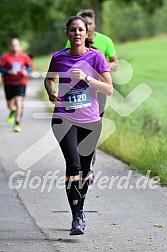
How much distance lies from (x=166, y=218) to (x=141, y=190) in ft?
5.47

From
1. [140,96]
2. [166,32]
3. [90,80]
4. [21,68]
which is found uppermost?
[90,80]

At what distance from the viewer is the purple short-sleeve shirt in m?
7.20

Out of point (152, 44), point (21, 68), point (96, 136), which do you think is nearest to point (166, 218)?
point (96, 136)

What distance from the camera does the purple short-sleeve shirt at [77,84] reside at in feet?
23.6

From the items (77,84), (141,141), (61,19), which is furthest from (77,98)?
(61,19)

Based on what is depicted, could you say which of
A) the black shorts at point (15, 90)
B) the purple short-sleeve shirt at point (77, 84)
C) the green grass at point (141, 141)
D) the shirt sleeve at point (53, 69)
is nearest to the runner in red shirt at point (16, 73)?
the black shorts at point (15, 90)

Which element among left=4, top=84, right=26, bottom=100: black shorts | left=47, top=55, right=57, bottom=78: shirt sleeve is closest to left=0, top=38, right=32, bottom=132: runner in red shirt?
left=4, top=84, right=26, bottom=100: black shorts

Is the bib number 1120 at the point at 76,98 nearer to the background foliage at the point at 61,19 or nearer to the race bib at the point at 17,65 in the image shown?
the race bib at the point at 17,65

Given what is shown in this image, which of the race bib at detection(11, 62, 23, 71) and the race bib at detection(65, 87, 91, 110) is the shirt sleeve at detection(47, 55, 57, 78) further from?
the race bib at detection(11, 62, 23, 71)

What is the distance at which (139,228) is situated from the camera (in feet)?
24.5

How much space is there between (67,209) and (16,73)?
834 centimetres

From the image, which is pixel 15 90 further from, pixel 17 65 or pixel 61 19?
pixel 61 19

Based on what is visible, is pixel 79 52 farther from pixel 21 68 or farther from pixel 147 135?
pixel 21 68

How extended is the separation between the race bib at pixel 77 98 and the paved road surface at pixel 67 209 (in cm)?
119
